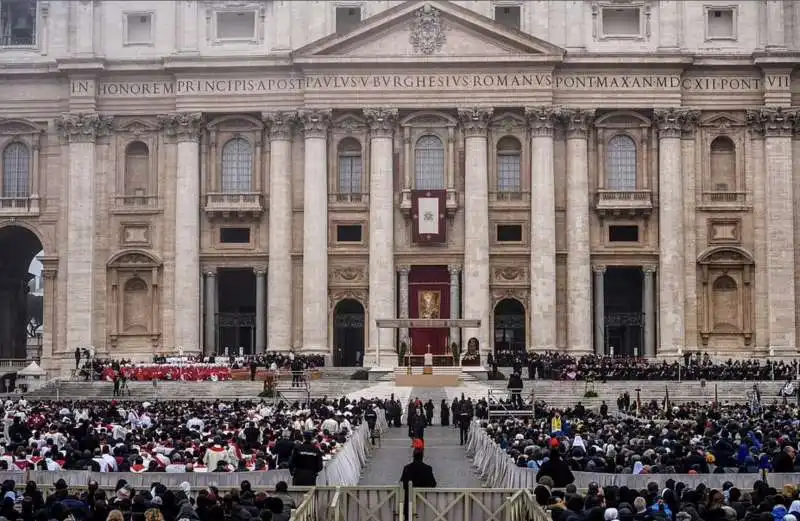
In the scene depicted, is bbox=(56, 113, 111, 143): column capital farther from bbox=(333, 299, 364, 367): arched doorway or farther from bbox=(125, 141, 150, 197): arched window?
bbox=(333, 299, 364, 367): arched doorway

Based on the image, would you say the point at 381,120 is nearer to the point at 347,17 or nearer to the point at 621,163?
the point at 347,17

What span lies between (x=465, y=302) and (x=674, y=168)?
45.9ft

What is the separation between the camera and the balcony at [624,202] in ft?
264

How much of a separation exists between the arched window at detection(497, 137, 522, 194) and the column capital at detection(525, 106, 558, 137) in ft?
5.99

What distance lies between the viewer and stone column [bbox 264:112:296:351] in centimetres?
8081

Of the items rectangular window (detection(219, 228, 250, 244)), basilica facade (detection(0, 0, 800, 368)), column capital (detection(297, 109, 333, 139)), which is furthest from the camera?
rectangular window (detection(219, 228, 250, 244))

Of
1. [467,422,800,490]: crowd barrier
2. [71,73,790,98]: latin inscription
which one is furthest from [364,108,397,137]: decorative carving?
[467,422,800,490]: crowd barrier

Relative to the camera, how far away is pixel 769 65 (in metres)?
80.4

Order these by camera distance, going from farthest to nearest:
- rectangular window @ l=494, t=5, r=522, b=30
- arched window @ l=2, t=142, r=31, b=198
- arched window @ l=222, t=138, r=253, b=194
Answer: arched window @ l=2, t=142, r=31, b=198, rectangular window @ l=494, t=5, r=522, b=30, arched window @ l=222, t=138, r=253, b=194

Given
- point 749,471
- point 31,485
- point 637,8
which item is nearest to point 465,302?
point 637,8

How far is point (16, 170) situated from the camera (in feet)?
275

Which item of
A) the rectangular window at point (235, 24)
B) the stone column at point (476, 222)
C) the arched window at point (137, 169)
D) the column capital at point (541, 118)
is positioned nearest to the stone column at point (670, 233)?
the column capital at point (541, 118)

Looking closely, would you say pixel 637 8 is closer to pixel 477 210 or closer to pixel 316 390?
pixel 477 210

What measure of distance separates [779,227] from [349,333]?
992 inches
